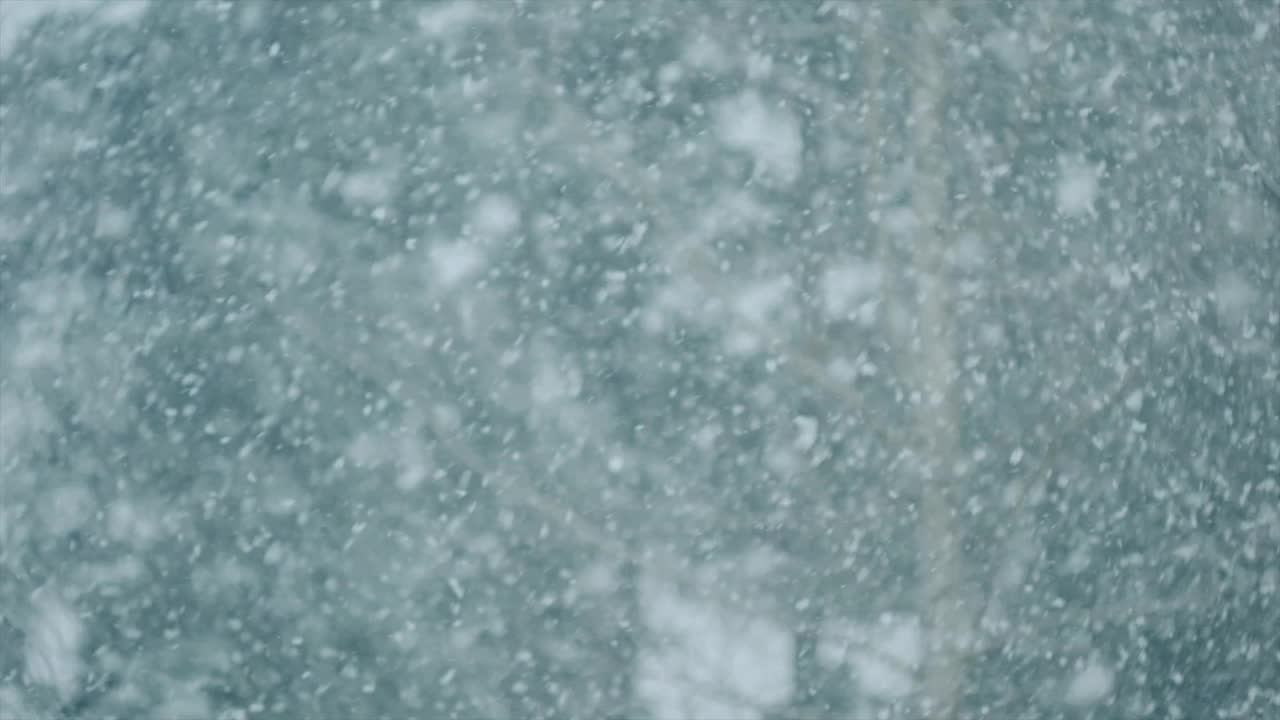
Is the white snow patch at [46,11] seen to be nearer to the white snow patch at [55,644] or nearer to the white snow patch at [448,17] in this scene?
the white snow patch at [448,17]

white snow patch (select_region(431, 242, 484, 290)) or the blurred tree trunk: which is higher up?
white snow patch (select_region(431, 242, 484, 290))

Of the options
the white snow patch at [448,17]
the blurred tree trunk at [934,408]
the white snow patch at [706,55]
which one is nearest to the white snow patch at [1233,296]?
the blurred tree trunk at [934,408]

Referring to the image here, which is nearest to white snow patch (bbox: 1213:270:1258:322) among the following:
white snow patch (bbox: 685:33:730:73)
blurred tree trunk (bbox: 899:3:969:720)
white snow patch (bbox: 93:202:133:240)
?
blurred tree trunk (bbox: 899:3:969:720)

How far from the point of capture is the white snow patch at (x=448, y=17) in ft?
2.30

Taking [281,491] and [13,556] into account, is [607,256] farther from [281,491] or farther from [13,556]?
[13,556]

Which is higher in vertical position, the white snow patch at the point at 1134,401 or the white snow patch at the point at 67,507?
the white snow patch at the point at 67,507

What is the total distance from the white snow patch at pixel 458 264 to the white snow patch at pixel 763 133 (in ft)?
0.42

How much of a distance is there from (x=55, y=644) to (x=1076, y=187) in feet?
1.79

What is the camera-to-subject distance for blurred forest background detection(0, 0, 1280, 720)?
67 cm

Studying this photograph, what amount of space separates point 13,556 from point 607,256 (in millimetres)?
333

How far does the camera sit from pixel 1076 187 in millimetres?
713

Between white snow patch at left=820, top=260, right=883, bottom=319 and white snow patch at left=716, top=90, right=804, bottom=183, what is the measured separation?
Result: 5 cm

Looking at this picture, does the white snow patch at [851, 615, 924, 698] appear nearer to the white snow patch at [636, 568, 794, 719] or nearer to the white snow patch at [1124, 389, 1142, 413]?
the white snow patch at [636, 568, 794, 719]

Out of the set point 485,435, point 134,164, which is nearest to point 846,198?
point 485,435
